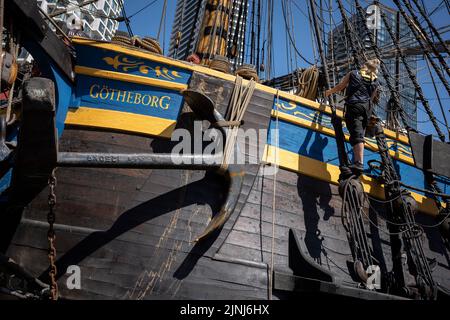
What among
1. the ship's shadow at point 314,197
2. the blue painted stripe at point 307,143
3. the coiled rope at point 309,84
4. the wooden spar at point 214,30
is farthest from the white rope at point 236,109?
the wooden spar at point 214,30

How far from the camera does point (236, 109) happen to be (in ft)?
Result: 12.9

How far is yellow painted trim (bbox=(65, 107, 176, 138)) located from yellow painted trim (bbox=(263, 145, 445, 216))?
119cm

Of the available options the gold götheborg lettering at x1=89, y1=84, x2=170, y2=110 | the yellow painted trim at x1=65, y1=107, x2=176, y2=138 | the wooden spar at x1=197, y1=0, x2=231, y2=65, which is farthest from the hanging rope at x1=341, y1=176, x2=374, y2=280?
the wooden spar at x1=197, y1=0, x2=231, y2=65

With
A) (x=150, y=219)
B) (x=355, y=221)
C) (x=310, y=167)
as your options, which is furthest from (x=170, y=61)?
(x=355, y=221)

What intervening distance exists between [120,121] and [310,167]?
2.23 meters

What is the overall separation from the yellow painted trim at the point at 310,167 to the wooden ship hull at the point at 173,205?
1cm

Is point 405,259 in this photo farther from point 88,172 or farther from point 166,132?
point 88,172

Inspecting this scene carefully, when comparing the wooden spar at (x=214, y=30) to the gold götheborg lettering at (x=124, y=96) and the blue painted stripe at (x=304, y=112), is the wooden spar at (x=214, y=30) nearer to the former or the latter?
the blue painted stripe at (x=304, y=112)

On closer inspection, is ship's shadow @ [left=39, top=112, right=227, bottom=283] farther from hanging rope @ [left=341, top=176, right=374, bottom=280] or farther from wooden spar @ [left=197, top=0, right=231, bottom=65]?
wooden spar @ [left=197, top=0, right=231, bottom=65]

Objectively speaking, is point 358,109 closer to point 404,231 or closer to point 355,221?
point 355,221

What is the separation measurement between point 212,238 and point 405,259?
2391mm

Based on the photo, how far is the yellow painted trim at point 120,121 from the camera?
3705 mm
